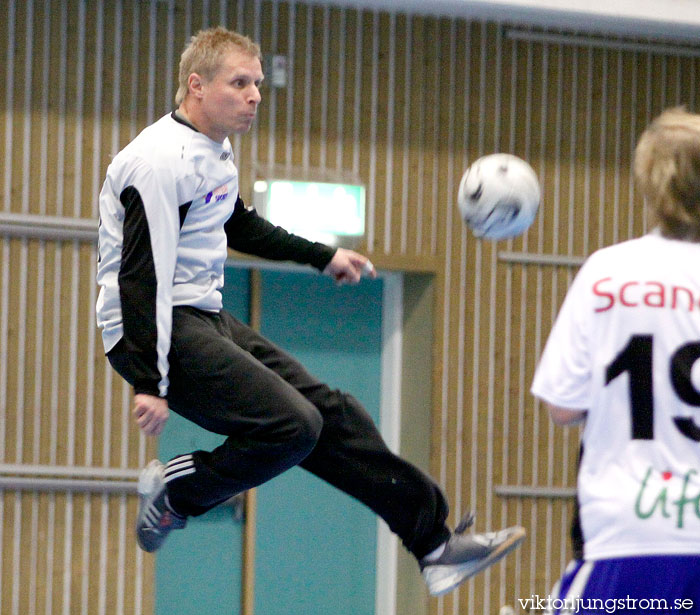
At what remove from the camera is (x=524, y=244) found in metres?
8.02

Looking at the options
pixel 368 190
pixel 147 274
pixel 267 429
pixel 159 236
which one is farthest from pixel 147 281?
pixel 368 190

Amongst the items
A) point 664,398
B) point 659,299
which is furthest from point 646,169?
point 664,398

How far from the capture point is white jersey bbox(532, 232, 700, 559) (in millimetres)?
2461

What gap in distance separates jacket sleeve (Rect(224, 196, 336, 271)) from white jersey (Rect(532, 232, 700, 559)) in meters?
1.72

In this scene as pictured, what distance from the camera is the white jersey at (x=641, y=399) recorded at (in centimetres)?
246

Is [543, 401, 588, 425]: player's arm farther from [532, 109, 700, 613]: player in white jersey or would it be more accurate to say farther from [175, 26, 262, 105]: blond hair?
[175, 26, 262, 105]: blond hair

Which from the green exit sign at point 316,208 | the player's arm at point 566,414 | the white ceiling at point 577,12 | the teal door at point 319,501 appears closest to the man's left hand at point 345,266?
the player's arm at point 566,414

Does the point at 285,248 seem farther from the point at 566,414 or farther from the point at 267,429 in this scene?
the point at 566,414

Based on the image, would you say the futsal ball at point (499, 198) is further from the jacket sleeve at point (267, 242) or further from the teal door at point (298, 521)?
the teal door at point (298, 521)

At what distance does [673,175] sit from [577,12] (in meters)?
5.55

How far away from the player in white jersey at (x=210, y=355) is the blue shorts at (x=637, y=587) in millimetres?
1408

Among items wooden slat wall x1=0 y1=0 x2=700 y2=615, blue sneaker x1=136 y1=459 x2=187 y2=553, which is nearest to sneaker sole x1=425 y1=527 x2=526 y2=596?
blue sneaker x1=136 y1=459 x2=187 y2=553

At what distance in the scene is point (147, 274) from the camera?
357cm

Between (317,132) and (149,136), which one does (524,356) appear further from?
(149,136)
